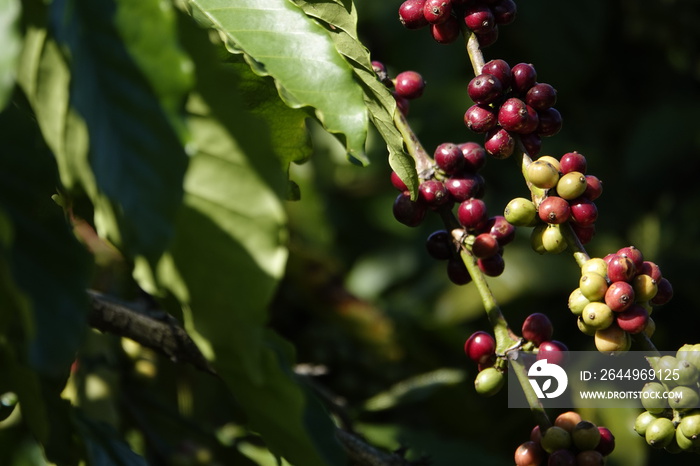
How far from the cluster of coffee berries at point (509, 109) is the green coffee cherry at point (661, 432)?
227mm

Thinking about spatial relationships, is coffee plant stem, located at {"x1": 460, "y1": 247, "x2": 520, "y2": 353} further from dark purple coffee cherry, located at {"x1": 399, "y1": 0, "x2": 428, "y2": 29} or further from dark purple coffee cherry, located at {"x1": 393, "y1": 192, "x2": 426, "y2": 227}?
dark purple coffee cherry, located at {"x1": 399, "y1": 0, "x2": 428, "y2": 29}

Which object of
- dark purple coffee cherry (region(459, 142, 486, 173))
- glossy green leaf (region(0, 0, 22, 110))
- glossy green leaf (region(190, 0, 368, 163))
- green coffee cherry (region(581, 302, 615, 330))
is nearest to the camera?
glossy green leaf (region(0, 0, 22, 110))

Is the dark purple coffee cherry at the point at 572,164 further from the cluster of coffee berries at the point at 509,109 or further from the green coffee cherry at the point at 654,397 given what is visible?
the green coffee cherry at the point at 654,397

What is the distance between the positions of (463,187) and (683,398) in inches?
9.1

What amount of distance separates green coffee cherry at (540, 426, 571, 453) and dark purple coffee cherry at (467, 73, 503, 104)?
25 cm

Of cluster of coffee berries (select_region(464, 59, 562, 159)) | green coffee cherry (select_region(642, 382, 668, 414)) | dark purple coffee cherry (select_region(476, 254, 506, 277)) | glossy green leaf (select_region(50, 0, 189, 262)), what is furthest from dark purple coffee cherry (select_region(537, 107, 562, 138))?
glossy green leaf (select_region(50, 0, 189, 262))

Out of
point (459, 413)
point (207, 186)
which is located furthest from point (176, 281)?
point (459, 413)

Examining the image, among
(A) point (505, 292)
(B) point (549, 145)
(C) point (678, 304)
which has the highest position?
(B) point (549, 145)

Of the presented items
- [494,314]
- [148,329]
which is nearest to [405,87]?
[494,314]

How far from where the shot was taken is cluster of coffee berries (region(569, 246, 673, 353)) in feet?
2.10

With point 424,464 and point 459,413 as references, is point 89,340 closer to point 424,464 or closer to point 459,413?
point 424,464

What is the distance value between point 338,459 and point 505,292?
1.52 metres

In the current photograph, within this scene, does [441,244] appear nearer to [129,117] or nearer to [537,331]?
[537,331]

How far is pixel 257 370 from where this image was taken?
485 millimetres
